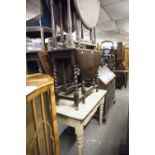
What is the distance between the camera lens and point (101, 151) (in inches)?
58.9

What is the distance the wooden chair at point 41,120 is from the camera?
70 cm

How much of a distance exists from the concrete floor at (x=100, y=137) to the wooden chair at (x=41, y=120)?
64cm

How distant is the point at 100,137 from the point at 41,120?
4.00 ft

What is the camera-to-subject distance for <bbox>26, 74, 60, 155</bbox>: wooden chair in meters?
0.70

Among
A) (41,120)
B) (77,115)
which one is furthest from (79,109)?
(41,120)

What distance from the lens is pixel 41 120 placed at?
2.71ft

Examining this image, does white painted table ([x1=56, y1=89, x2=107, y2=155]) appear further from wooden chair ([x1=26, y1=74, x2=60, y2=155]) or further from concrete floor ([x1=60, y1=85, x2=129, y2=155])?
concrete floor ([x1=60, y1=85, x2=129, y2=155])

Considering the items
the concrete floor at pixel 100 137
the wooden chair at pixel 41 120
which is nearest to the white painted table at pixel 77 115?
the wooden chair at pixel 41 120

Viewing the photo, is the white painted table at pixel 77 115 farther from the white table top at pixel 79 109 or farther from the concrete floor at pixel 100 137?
the concrete floor at pixel 100 137

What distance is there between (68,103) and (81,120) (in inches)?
12.8

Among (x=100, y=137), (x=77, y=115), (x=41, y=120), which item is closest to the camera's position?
(x=41, y=120)

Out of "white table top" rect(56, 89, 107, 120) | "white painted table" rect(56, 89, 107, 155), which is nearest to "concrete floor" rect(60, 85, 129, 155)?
"white painted table" rect(56, 89, 107, 155)

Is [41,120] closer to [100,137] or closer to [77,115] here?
[77,115]

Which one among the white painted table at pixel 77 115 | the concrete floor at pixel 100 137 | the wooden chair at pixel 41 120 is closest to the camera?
the wooden chair at pixel 41 120
